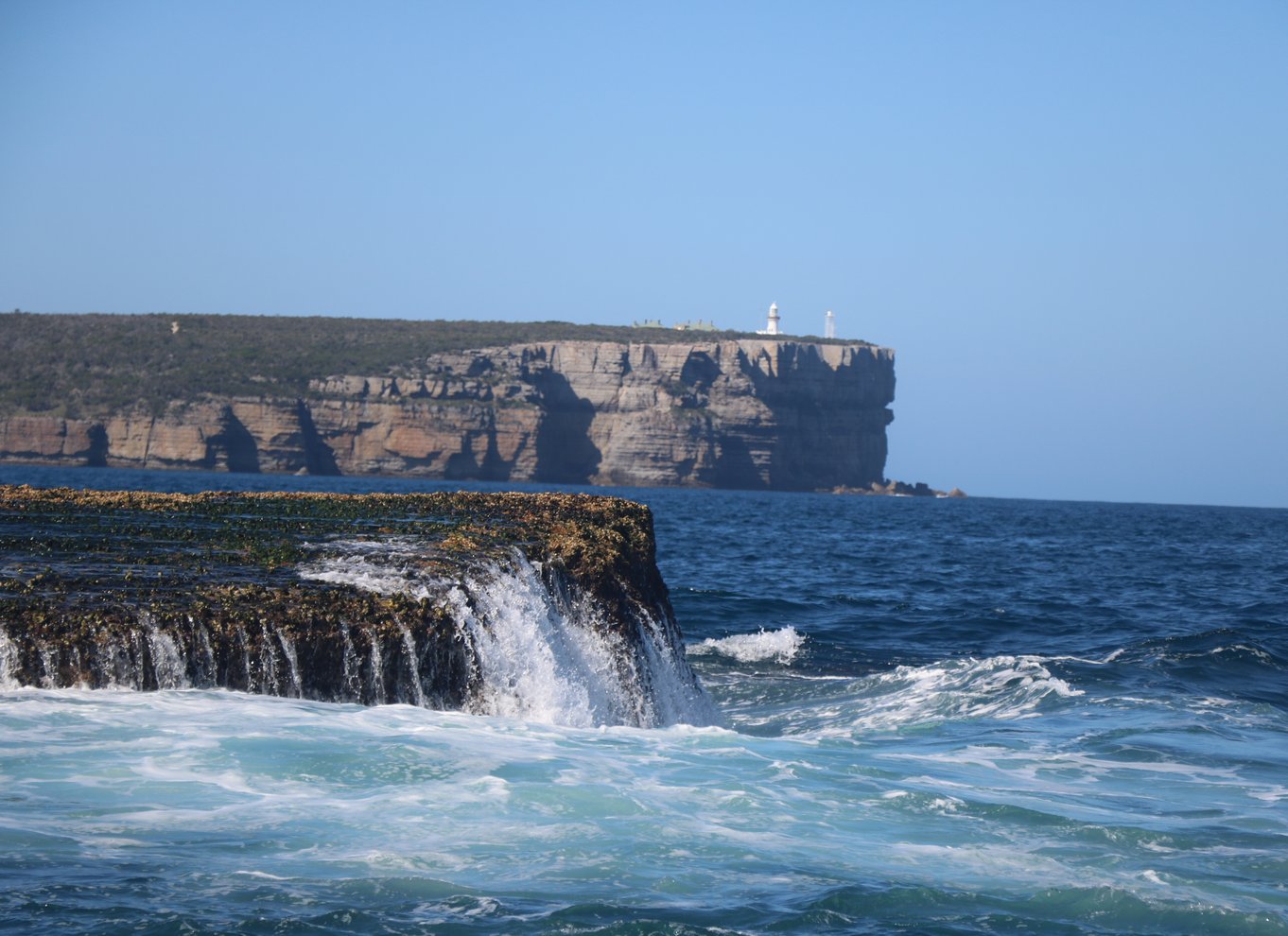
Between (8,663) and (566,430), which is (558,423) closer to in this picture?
(566,430)

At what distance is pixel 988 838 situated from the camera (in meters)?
11.0

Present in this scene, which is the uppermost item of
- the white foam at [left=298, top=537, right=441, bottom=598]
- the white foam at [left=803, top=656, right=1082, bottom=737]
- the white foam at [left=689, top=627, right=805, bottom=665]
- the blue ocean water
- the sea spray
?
the white foam at [left=298, top=537, right=441, bottom=598]

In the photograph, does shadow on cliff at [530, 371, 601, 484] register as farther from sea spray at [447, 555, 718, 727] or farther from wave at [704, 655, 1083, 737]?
sea spray at [447, 555, 718, 727]

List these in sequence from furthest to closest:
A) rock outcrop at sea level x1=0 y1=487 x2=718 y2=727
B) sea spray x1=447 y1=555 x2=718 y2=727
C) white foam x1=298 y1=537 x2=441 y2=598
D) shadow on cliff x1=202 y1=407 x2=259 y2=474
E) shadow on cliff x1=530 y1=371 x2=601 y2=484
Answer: shadow on cliff x1=530 y1=371 x2=601 y2=484
shadow on cliff x1=202 y1=407 x2=259 y2=474
white foam x1=298 y1=537 x2=441 y2=598
sea spray x1=447 y1=555 x2=718 y2=727
rock outcrop at sea level x1=0 y1=487 x2=718 y2=727

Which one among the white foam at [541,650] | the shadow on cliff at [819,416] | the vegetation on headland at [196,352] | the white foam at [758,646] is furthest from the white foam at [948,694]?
the shadow on cliff at [819,416]

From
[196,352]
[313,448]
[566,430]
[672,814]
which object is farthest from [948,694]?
[196,352]

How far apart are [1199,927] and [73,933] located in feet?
23.6

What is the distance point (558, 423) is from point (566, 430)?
1.80 metres

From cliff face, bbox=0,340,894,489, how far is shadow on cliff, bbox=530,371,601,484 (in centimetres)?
23

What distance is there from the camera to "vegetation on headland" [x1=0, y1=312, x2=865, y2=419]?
13800 cm

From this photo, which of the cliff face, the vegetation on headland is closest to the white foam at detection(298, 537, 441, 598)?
the cliff face

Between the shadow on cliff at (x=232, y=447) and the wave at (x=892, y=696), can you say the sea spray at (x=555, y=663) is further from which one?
the shadow on cliff at (x=232, y=447)

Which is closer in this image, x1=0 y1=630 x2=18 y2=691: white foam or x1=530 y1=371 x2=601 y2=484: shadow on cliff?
x1=0 y1=630 x2=18 y2=691: white foam

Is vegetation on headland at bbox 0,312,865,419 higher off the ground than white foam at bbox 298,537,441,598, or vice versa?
vegetation on headland at bbox 0,312,865,419
